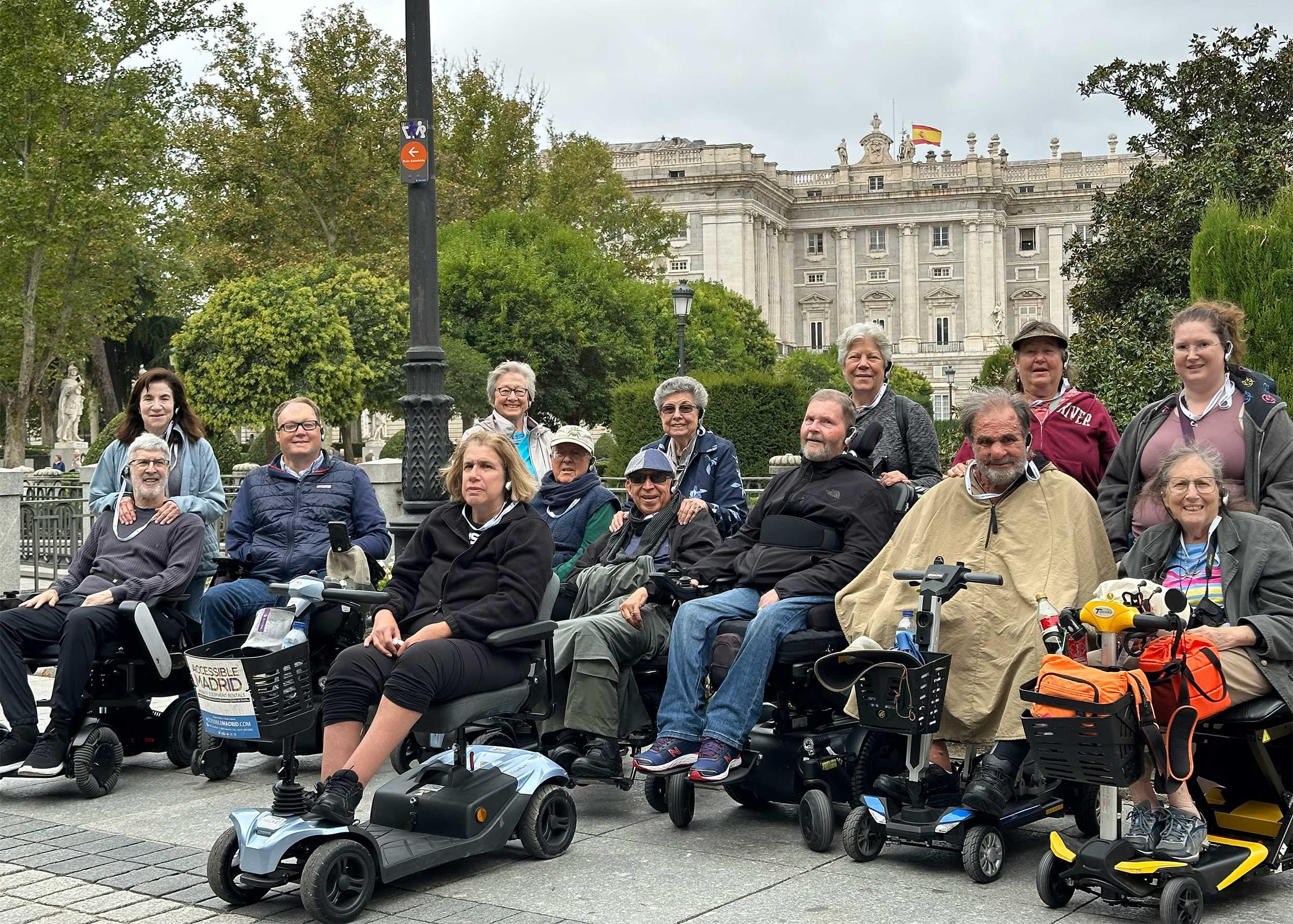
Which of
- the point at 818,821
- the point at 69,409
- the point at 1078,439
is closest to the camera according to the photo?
the point at 818,821

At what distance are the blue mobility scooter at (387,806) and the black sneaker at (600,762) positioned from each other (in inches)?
15.9

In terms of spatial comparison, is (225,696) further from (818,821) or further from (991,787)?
(991,787)

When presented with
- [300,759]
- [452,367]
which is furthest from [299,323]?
[300,759]

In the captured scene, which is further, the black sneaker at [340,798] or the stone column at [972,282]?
the stone column at [972,282]

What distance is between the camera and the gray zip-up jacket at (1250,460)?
5.20 metres

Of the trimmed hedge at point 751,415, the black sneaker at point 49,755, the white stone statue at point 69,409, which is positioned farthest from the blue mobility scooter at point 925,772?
the white stone statue at point 69,409

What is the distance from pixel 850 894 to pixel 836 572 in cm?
150

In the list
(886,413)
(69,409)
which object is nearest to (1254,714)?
(886,413)

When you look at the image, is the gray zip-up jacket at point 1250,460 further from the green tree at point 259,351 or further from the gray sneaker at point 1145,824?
the green tree at point 259,351

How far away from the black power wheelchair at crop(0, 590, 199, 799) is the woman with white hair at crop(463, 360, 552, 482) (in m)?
1.93

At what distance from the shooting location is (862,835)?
200 inches

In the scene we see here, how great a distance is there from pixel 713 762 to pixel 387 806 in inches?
49.0

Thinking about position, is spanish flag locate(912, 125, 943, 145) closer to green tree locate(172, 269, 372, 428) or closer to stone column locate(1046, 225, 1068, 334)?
stone column locate(1046, 225, 1068, 334)

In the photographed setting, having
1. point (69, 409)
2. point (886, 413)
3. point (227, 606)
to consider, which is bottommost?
point (227, 606)
